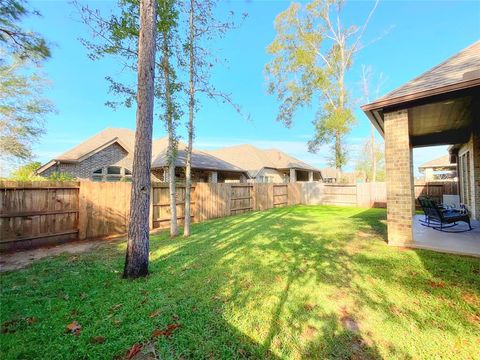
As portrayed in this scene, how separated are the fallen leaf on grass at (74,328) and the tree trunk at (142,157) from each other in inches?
51.5

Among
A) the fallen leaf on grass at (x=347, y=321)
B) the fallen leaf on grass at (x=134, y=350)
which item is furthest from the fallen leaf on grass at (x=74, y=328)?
the fallen leaf on grass at (x=347, y=321)

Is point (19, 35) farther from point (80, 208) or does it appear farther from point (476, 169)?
point (476, 169)

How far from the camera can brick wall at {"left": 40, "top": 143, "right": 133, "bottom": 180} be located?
14.5 metres

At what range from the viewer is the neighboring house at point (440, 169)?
23830 mm

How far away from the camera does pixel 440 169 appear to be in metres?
27.3

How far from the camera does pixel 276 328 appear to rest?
8.36 feet

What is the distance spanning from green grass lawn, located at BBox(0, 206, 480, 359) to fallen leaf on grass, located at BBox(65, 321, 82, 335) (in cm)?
5

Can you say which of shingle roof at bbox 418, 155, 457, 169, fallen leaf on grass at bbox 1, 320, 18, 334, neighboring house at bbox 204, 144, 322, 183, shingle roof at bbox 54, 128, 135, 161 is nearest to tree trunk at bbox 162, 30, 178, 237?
fallen leaf on grass at bbox 1, 320, 18, 334

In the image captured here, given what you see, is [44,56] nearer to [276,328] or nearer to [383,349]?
[276,328]

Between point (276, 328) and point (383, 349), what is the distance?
1.08 metres

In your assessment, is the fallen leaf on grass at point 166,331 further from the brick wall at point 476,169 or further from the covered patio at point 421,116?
the brick wall at point 476,169

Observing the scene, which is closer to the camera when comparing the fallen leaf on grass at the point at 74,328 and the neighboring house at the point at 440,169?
the fallen leaf on grass at the point at 74,328

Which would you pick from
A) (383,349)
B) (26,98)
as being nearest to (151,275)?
(383,349)

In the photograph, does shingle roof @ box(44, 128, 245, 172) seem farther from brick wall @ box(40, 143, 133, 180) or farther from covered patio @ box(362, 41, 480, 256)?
covered patio @ box(362, 41, 480, 256)
